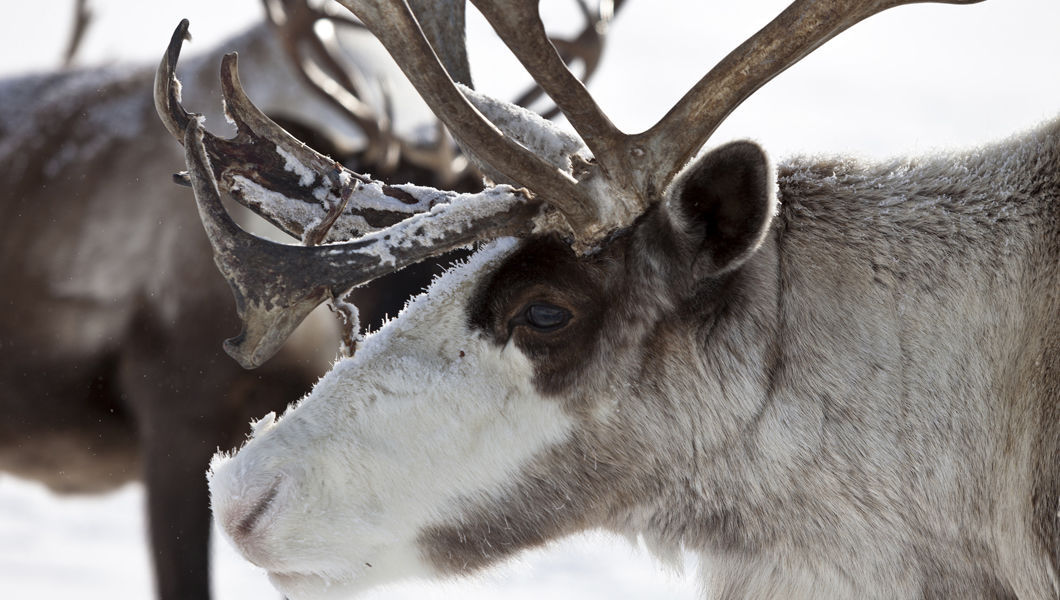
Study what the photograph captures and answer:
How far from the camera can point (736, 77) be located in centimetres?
219

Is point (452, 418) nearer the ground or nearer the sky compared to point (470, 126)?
nearer the ground

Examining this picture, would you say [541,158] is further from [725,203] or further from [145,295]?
[145,295]

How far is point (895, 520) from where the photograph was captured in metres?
2.21

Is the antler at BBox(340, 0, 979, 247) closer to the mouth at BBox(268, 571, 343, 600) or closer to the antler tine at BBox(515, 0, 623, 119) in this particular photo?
the mouth at BBox(268, 571, 343, 600)

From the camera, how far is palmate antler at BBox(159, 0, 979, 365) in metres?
2.11

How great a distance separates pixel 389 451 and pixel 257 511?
10.5 inches

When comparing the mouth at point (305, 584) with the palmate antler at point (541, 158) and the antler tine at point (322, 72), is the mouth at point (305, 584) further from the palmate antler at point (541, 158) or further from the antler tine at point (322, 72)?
the antler tine at point (322, 72)

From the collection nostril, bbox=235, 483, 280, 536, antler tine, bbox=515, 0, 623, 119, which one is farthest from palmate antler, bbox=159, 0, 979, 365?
antler tine, bbox=515, 0, 623, 119

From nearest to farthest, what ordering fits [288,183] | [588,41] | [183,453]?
[288,183] → [183,453] → [588,41]

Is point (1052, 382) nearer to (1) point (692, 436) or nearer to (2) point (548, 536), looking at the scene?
(1) point (692, 436)

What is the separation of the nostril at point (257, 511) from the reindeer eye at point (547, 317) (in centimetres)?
57

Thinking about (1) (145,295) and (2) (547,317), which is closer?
(2) (547,317)

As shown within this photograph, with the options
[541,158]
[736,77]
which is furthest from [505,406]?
[736,77]

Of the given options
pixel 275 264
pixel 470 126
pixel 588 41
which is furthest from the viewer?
pixel 588 41
